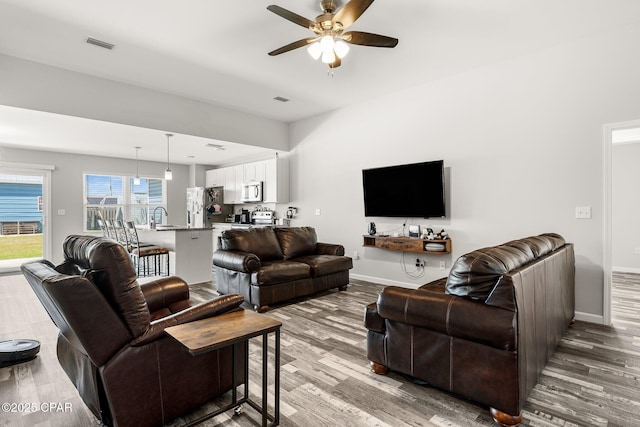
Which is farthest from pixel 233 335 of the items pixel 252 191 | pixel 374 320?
pixel 252 191

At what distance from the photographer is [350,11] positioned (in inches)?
102

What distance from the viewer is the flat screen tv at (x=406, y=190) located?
15.0 feet

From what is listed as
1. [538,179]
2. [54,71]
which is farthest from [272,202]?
[538,179]

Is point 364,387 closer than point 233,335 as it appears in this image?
No

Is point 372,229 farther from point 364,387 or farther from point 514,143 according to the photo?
point 364,387

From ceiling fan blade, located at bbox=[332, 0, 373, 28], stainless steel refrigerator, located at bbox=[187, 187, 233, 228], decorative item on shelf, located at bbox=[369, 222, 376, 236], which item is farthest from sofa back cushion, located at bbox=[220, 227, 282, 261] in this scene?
stainless steel refrigerator, located at bbox=[187, 187, 233, 228]

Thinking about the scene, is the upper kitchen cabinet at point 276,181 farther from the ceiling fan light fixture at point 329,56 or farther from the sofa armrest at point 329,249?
the ceiling fan light fixture at point 329,56

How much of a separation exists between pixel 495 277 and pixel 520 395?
25.9 inches

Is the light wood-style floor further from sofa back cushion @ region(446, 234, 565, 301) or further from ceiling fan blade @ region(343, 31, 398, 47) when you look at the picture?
ceiling fan blade @ region(343, 31, 398, 47)

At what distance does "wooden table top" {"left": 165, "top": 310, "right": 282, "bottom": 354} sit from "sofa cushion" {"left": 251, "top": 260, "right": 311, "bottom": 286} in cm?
205

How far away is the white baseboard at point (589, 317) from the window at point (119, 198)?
847cm

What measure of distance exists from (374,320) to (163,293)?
1.62 meters

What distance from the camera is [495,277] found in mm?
1791

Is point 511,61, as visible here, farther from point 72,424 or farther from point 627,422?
point 72,424
